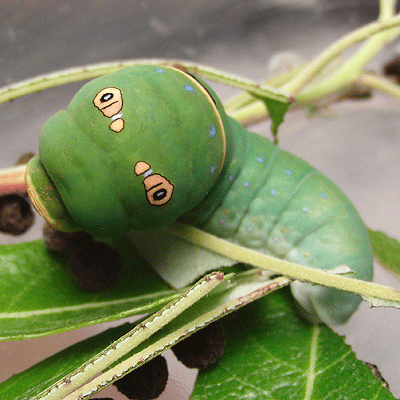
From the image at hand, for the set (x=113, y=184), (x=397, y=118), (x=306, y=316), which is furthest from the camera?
(x=397, y=118)

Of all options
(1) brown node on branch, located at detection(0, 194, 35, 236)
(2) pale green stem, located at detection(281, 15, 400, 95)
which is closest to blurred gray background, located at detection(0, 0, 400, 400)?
(1) brown node on branch, located at detection(0, 194, 35, 236)

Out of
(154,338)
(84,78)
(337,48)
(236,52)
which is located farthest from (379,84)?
(154,338)

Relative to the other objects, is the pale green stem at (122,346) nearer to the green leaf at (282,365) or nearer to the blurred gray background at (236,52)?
the green leaf at (282,365)

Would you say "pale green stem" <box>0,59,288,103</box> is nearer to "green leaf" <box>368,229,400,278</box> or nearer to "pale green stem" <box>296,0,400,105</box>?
"green leaf" <box>368,229,400,278</box>

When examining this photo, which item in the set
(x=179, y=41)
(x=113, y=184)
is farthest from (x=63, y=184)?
(x=179, y=41)

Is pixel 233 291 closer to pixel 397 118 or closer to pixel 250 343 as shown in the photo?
pixel 250 343

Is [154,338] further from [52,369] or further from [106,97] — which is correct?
[106,97]
